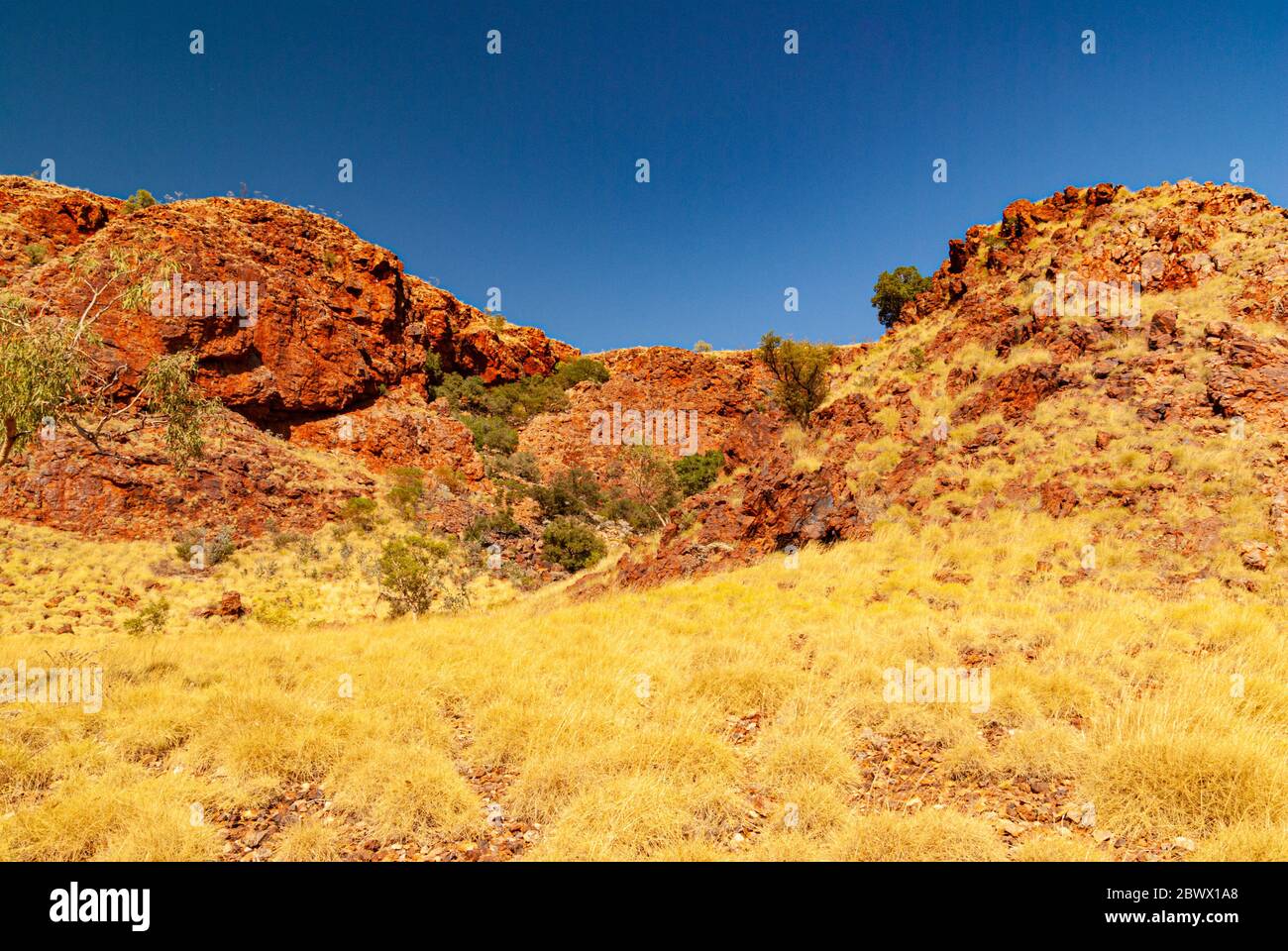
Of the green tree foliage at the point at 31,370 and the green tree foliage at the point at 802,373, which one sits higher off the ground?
the green tree foliage at the point at 802,373

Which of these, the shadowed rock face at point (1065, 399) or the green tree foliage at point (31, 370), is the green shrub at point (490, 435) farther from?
the green tree foliage at point (31, 370)

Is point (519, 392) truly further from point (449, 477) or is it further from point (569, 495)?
point (569, 495)

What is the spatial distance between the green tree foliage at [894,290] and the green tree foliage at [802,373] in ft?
35.2

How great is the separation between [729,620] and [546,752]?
4695 mm

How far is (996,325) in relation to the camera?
704 inches

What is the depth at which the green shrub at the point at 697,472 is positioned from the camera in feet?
109

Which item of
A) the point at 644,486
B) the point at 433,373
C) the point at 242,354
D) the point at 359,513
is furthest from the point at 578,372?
the point at 359,513

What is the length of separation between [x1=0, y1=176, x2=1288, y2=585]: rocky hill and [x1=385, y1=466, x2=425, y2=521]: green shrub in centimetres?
119

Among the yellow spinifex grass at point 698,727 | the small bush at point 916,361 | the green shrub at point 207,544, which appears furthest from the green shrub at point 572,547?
the yellow spinifex grass at point 698,727

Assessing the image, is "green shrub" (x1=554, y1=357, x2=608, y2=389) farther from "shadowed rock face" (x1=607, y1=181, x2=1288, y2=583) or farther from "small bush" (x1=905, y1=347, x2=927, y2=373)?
"small bush" (x1=905, y1=347, x2=927, y2=373)

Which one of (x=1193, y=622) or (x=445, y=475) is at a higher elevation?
(x=445, y=475)

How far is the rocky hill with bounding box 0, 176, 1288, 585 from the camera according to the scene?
11.0m

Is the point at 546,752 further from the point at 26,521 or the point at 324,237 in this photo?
the point at 324,237
